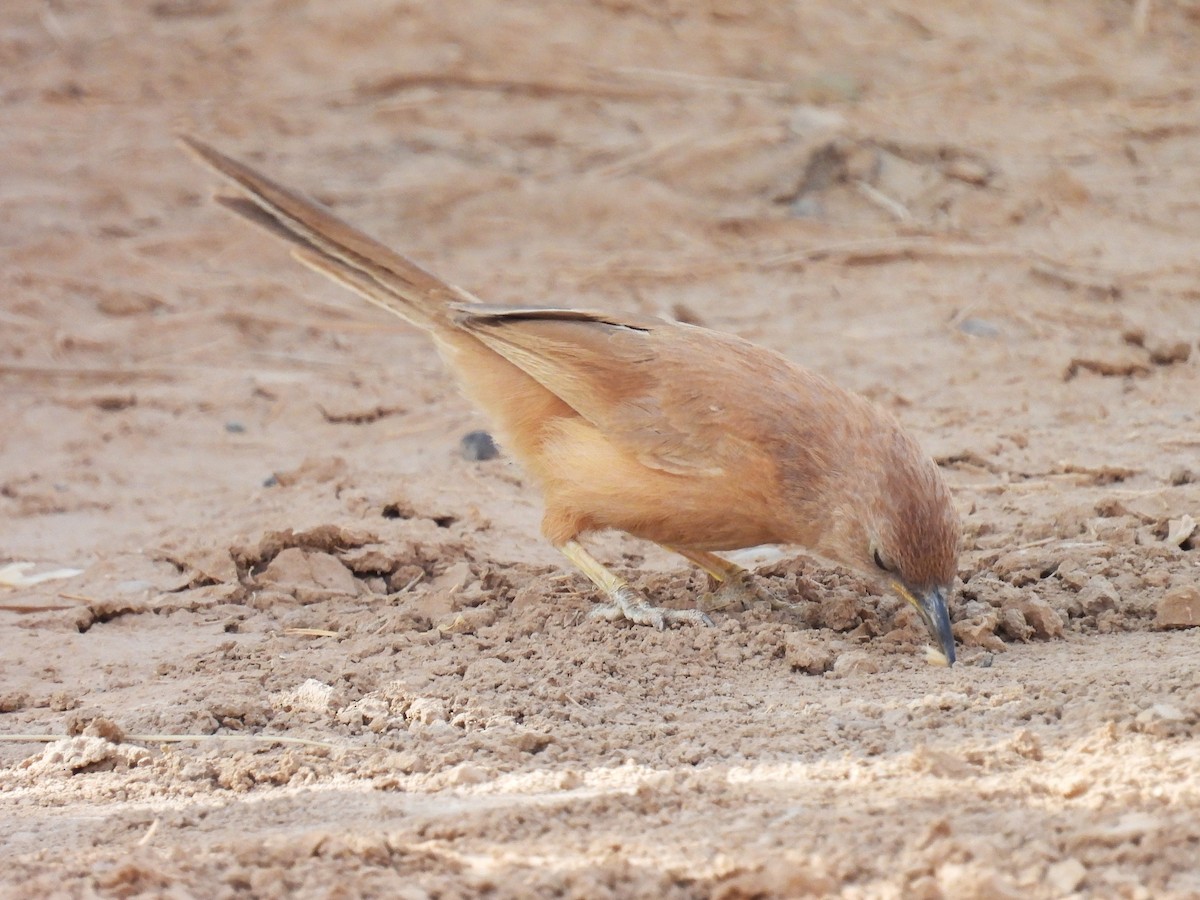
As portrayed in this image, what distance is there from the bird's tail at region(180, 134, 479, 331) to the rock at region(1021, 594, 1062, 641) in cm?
274

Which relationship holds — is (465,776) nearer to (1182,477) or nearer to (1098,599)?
(1098,599)

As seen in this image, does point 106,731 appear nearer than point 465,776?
No

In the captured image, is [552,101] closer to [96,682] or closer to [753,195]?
[753,195]

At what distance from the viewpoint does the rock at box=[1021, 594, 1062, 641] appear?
4.73 m

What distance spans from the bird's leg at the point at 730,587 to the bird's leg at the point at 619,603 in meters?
0.18

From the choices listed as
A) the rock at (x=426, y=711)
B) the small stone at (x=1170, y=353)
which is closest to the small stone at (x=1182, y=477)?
the small stone at (x=1170, y=353)

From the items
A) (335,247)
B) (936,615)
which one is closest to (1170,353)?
(936,615)

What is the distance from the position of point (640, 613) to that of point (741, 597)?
1.39 ft

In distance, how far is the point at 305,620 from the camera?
5480 mm

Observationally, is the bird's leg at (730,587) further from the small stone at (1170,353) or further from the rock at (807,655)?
the small stone at (1170,353)

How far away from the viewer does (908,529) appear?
469cm

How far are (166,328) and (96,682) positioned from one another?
15.8 ft

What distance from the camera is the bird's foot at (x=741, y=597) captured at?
5.27 metres

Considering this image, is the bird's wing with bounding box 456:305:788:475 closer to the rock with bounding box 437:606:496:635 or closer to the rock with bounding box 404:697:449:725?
the rock with bounding box 437:606:496:635
